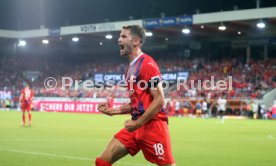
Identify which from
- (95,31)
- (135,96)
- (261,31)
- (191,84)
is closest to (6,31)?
(95,31)

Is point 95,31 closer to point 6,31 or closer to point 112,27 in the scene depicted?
point 112,27

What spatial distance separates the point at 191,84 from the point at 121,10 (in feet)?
50.8

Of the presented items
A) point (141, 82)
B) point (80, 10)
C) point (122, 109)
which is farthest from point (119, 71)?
point (141, 82)

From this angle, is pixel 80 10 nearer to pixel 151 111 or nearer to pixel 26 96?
pixel 26 96

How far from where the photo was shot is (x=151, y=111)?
5.85 m

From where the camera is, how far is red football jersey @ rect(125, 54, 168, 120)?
5969 mm

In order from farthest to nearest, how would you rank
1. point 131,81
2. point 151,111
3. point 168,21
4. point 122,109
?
1. point 168,21
2. point 122,109
3. point 131,81
4. point 151,111

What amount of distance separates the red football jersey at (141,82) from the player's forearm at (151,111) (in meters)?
0.22

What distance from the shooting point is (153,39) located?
6084 cm

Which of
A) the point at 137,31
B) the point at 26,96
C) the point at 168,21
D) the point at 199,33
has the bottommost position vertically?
the point at 26,96

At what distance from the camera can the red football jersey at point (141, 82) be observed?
19.6 ft

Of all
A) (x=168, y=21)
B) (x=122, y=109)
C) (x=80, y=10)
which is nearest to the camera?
(x=122, y=109)

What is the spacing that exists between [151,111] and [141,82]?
404 mm

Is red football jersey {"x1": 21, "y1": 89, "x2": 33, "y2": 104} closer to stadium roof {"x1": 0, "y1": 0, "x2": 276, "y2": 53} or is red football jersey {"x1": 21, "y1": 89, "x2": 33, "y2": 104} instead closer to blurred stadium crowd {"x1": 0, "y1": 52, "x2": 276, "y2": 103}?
blurred stadium crowd {"x1": 0, "y1": 52, "x2": 276, "y2": 103}
